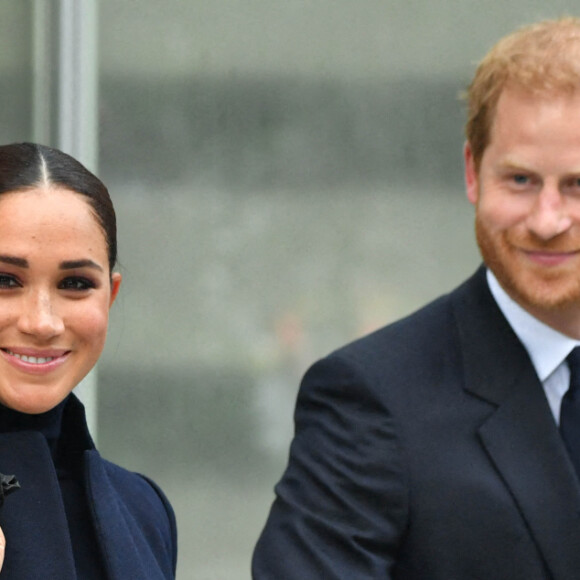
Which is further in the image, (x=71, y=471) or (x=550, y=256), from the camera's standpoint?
(x=550, y=256)

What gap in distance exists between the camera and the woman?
106 inches

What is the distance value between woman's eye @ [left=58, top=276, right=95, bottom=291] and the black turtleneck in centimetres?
24

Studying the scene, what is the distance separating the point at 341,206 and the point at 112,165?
0.80 m

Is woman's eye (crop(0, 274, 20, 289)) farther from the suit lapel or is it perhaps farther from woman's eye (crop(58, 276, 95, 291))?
the suit lapel

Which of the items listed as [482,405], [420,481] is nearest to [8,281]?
[420,481]

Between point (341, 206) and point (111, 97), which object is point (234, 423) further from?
point (111, 97)

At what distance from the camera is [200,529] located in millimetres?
5129

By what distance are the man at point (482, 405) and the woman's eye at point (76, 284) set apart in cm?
58

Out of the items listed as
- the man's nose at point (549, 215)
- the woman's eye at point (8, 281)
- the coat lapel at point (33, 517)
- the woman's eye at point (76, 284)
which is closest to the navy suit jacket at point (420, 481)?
the man's nose at point (549, 215)

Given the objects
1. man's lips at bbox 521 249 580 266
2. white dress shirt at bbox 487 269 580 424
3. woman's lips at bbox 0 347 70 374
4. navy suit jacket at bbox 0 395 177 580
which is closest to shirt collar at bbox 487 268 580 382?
white dress shirt at bbox 487 269 580 424

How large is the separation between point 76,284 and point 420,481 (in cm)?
79

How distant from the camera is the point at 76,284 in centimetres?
279

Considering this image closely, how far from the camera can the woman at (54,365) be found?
106 inches

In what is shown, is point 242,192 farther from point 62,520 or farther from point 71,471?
point 62,520
